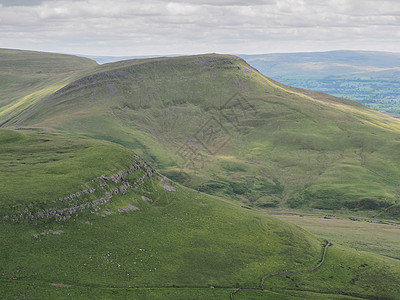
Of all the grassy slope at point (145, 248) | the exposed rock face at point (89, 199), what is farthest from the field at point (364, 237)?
the exposed rock face at point (89, 199)

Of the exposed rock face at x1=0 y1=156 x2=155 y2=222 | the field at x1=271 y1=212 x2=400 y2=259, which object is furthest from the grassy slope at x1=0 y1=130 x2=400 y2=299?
the field at x1=271 y1=212 x2=400 y2=259

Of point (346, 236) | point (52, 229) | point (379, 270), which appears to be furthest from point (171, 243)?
point (346, 236)

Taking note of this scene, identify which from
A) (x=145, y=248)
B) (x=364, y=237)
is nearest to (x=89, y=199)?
(x=145, y=248)

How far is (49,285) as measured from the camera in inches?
2867

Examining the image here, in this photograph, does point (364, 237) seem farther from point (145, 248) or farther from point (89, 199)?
point (89, 199)

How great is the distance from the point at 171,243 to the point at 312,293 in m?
39.2

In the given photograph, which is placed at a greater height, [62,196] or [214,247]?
[62,196]

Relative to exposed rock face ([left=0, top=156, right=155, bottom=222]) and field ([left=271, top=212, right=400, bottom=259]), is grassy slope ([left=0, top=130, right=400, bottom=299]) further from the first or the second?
field ([left=271, top=212, right=400, bottom=259])

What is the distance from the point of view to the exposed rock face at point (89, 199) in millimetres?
86688

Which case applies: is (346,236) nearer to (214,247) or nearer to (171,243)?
(214,247)

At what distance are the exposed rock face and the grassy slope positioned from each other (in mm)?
674

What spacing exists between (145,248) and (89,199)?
21.4m

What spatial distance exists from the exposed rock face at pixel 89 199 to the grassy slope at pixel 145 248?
2.21 ft

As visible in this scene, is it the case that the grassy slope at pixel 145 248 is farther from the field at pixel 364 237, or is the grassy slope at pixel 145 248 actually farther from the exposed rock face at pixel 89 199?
the field at pixel 364 237
